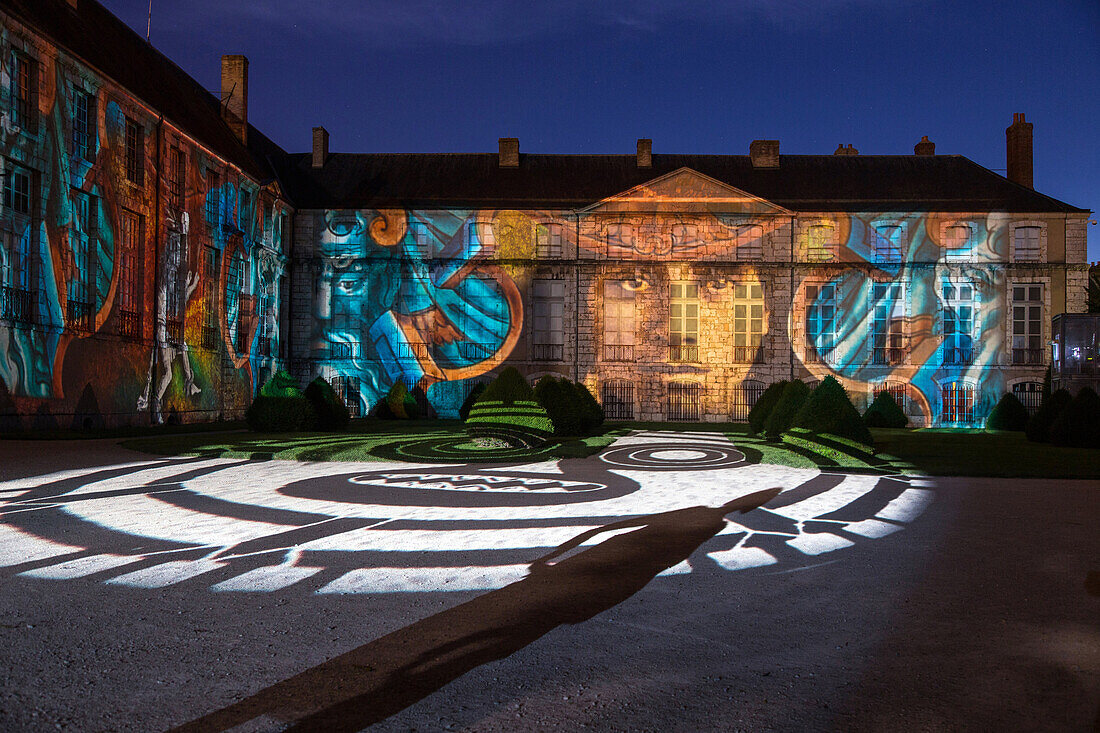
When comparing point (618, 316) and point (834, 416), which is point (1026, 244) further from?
point (834, 416)

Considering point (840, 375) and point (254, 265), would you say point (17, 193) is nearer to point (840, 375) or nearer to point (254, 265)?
point (254, 265)

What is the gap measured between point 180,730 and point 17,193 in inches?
753

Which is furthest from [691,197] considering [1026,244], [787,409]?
[787,409]

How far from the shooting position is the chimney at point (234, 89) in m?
33.5

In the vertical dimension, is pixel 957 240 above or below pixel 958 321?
above

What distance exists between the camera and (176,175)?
25172 millimetres

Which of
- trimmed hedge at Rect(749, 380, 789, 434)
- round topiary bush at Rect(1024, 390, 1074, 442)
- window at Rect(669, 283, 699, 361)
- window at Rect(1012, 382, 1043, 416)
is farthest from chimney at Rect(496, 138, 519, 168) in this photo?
round topiary bush at Rect(1024, 390, 1074, 442)

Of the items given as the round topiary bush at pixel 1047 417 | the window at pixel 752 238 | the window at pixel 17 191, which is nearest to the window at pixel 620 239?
the window at pixel 752 238

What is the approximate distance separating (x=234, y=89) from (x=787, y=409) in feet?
87.2

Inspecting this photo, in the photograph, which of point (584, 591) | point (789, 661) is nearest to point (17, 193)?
point (584, 591)

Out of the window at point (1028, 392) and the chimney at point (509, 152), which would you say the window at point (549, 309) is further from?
the window at point (1028, 392)

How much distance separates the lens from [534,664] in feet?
11.7

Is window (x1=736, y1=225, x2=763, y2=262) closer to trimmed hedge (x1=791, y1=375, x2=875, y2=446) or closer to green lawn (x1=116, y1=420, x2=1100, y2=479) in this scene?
green lawn (x1=116, y1=420, x2=1100, y2=479)

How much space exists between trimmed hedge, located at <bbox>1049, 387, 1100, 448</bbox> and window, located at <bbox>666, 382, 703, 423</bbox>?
16.9m
